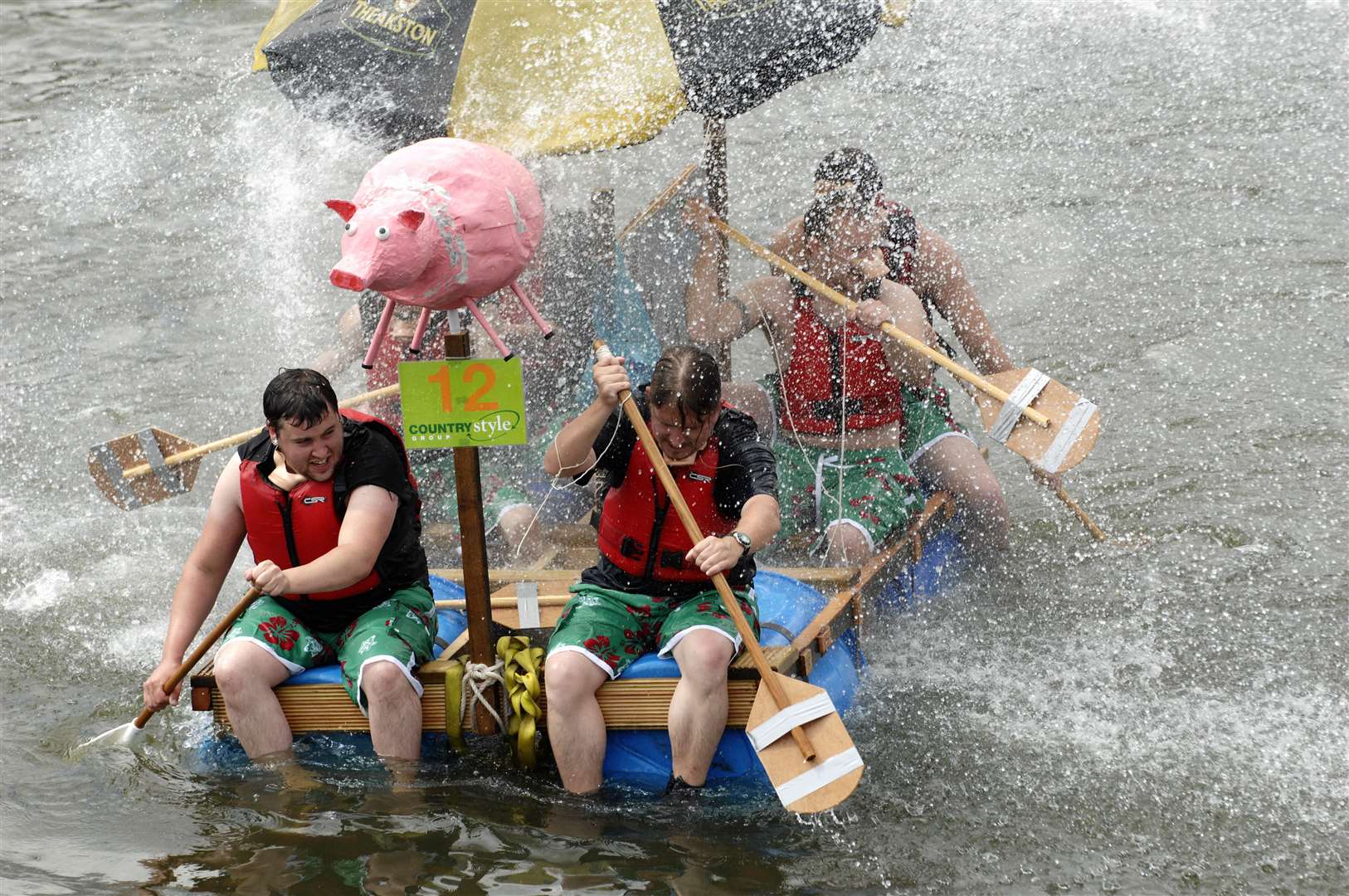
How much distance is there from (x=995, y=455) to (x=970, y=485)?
6.36 feet

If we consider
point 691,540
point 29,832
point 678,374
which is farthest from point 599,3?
point 29,832

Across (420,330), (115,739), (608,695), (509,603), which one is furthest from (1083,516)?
(115,739)

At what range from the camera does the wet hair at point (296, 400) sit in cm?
378

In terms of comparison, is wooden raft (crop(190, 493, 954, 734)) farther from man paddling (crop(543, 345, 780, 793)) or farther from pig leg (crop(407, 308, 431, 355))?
pig leg (crop(407, 308, 431, 355))

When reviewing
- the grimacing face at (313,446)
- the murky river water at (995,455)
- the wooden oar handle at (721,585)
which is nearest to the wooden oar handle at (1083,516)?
the murky river water at (995,455)

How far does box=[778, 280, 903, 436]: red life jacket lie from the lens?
5215mm

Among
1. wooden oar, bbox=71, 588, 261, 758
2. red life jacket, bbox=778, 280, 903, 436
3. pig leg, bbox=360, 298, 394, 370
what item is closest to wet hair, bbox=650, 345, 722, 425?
pig leg, bbox=360, 298, 394, 370

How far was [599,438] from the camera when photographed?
3969mm

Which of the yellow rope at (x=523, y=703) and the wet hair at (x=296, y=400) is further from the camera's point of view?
the yellow rope at (x=523, y=703)

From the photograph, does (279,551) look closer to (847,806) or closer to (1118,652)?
(847,806)

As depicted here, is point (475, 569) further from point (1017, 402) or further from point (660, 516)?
point (1017, 402)

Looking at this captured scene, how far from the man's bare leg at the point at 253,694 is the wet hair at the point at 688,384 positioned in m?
1.28

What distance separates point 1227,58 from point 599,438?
9.39 metres

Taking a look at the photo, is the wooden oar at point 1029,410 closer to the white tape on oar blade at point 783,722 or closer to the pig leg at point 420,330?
the white tape on oar blade at point 783,722
